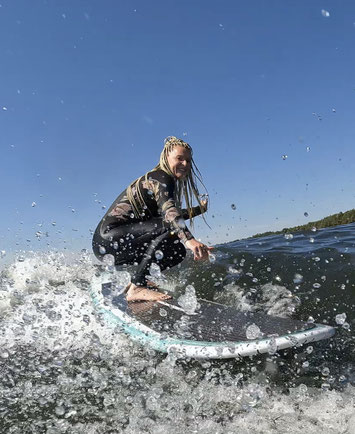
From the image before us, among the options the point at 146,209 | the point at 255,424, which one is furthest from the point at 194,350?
the point at 146,209

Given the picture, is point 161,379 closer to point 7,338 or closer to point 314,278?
point 7,338

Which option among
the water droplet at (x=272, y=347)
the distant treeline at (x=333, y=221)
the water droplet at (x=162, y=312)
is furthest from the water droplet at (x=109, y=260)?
the distant treeline at (x=333, y=221)

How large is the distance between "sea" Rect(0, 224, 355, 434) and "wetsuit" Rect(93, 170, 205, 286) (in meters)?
0.90

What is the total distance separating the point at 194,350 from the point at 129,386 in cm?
68

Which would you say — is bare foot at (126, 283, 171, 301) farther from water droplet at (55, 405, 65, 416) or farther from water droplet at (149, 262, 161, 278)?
water droplet at (55, 405, 65, 416)

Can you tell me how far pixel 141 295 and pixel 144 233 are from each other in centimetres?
84

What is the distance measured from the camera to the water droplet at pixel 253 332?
363 centimetres

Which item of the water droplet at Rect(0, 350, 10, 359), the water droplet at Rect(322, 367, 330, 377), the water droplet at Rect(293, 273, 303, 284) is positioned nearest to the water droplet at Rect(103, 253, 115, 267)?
the water droplet at Rect(0, 350, 10, 359)

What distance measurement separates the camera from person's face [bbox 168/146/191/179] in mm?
4945

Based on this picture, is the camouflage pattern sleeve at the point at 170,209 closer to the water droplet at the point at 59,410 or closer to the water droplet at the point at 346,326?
the water droplet at the point at 59,410

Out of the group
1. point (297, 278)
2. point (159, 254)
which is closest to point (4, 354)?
point (159, 254)

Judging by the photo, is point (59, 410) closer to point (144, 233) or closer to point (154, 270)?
point (154, 270)

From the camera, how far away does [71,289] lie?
6324mm

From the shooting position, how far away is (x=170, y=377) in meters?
3.51
